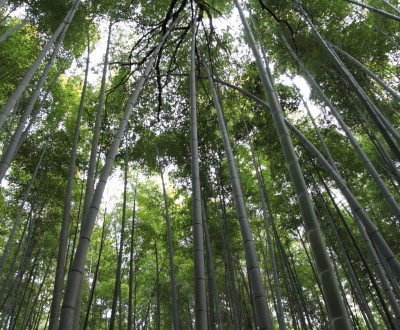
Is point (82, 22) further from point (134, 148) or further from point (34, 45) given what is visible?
point (134, 148)

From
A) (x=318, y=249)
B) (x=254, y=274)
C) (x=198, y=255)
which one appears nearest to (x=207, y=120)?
(x=198, y=255)

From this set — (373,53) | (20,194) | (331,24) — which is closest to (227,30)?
(331,24)

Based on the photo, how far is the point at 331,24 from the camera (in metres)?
5.49

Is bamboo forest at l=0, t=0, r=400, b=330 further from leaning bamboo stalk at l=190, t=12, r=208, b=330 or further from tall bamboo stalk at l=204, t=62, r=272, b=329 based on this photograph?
tall bamboo stalk at l=204, t=62, r=272, b=329

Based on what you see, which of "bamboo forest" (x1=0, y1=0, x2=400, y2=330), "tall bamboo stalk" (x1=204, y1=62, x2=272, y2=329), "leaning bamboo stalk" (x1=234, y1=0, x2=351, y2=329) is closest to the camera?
"leaning bamboo stalk" (x1=234, y1=0, x2=351, y2=329)

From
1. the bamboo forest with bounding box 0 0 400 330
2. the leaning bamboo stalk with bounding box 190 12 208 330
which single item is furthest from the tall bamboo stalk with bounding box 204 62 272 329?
the bamboo forest with bounding box 0 0 400 330

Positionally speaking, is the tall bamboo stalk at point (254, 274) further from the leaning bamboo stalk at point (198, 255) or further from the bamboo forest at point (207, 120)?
the bamboo forest at point (207, 120)

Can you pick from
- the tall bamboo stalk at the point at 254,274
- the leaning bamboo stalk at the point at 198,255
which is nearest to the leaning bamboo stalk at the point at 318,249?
the tall bamboo stalk at the point at 254,274

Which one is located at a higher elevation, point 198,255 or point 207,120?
point 207,120

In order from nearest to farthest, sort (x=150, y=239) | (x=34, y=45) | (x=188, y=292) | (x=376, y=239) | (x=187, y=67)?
(x=376, y=239), (x=187, y=67), (x=34, y=45), (x=150, y=239), (x=188, y=292)

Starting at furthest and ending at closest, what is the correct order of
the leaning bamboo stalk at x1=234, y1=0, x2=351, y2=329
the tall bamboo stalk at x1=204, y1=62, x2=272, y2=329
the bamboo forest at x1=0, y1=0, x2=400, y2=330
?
1. the bamboo forest at x1=0, y1=0, x2=400, y2=330
2. the tall bamboo stalk at x1=204, y1=62, x2=272, y2=329
3. the leaning bamboo stalk at x1=234, y1=0, x2=351, y2=329

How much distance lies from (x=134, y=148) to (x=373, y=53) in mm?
4986

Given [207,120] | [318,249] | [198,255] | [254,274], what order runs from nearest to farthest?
[318,249] → [254,274] → [198,255] → [207,120]

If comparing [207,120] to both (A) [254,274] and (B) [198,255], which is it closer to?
(B) [198,255]
